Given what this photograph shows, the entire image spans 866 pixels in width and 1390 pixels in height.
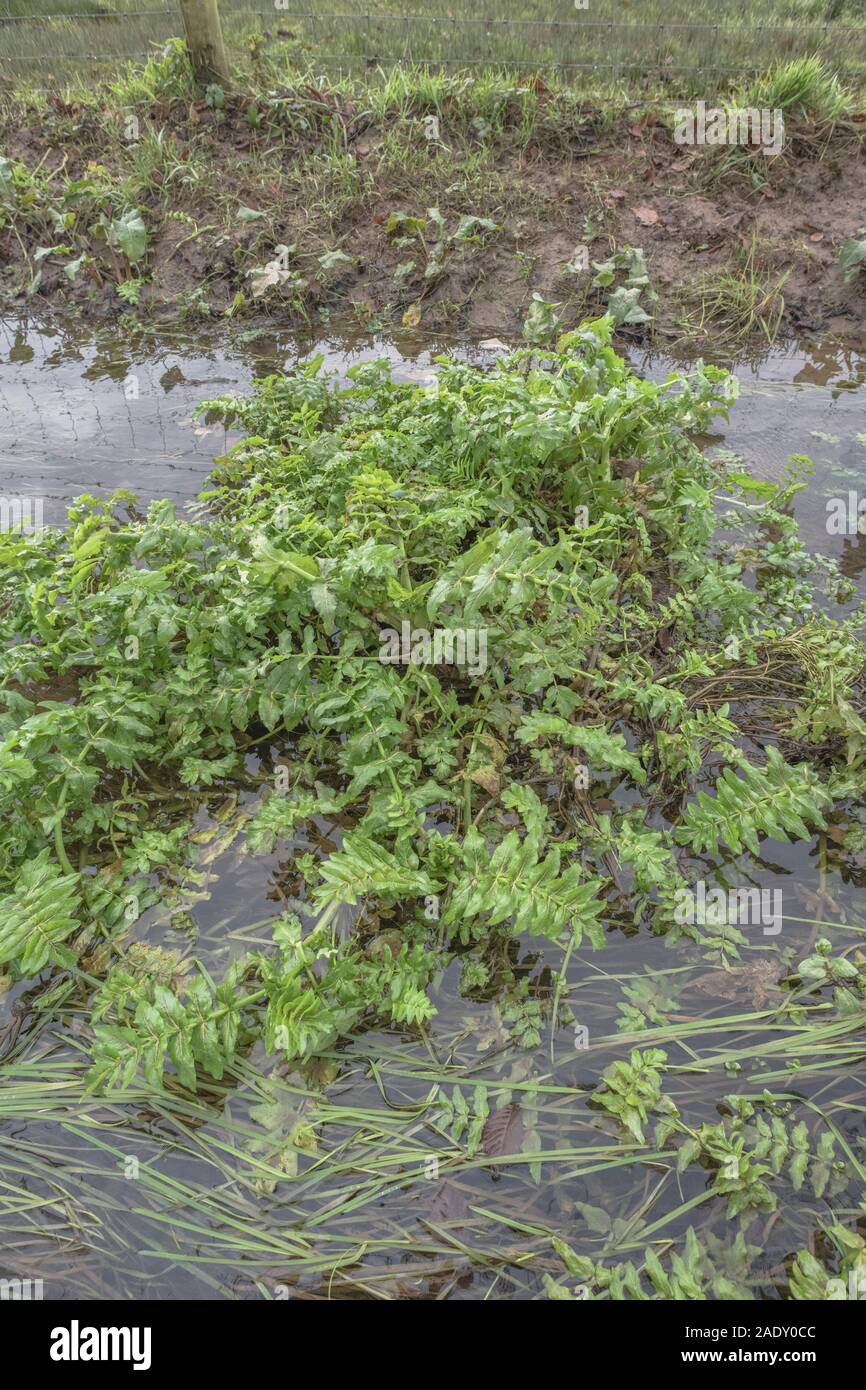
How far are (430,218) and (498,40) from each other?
2.92 meters

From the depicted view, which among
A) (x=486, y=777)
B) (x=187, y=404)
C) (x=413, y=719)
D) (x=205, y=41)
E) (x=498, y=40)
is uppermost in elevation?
(x=498, y=40)

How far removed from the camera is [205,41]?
7.02 meters

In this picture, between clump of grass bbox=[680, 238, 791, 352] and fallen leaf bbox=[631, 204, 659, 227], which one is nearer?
clump of grass bbox=[680, 238, 791, 352]

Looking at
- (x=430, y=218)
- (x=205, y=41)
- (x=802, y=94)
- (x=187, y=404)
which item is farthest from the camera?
(x=205, y=41)

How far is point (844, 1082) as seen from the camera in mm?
2385

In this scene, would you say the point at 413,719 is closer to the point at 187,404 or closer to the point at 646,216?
the point at 187,404

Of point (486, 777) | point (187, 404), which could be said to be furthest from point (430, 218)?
point (486, 777)

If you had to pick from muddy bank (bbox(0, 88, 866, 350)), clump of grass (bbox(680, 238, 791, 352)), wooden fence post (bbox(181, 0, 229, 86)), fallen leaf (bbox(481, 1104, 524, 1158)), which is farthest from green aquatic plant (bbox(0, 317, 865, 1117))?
wooden fence post (bbox(181, 0, 229, 86))

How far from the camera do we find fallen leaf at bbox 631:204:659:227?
21.1 feet

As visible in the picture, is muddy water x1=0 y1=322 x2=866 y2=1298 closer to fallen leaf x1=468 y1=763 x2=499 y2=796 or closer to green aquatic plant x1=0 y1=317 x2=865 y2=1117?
green aquatic plant x1=0 y1=317 x2=865 y2=1117

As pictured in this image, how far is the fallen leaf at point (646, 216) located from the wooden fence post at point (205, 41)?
157 inches

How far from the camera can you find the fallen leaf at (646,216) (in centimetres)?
643

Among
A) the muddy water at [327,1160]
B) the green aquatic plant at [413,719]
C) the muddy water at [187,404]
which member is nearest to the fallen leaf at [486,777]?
the green aquatic plant at [413,719]

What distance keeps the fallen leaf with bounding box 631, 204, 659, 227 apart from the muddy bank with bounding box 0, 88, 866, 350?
0.06 feet
